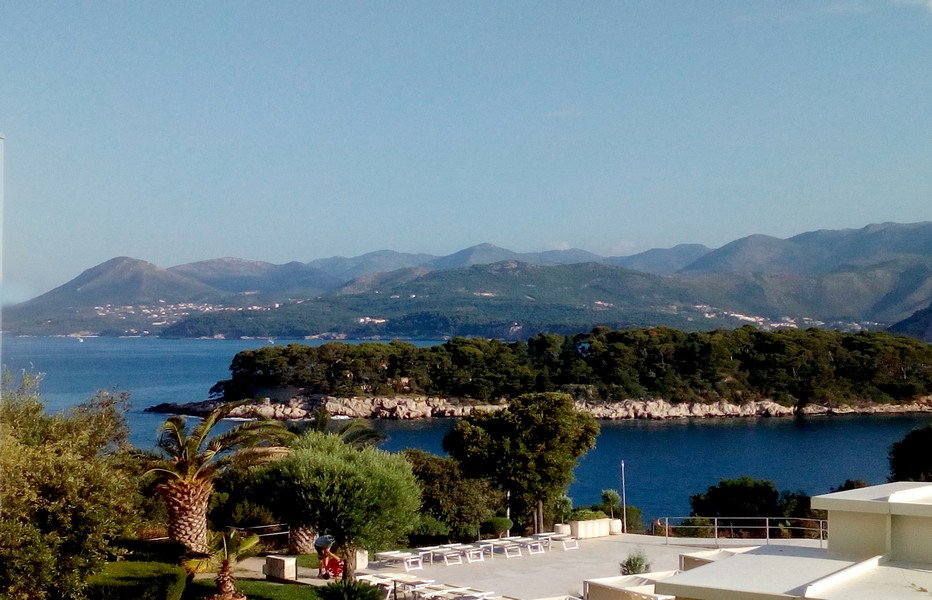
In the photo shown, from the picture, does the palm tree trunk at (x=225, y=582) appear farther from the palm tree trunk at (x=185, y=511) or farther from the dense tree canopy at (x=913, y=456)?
the dense tree canopy at (x=913, y=456)

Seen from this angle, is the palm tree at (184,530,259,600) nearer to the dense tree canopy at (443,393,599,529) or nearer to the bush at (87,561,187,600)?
the bush at (87,561,187,600)

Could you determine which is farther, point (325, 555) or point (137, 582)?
point (325, 555)

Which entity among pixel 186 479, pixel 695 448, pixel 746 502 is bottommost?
pixel 695 448

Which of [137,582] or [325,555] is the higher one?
[137,582]

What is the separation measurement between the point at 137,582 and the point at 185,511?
3488 millimetres

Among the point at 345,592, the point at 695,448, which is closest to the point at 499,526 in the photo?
the point at 345,592

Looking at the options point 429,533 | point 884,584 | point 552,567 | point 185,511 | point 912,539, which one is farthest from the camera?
point 429,533

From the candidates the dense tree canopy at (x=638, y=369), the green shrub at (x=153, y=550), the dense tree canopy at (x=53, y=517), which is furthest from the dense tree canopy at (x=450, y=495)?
the dense tree canopy at (x=638, y=369)

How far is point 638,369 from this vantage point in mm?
95875

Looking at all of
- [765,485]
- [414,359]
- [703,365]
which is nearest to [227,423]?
[414,359]

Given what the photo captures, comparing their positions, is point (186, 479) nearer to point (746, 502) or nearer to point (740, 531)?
point (740, 531)

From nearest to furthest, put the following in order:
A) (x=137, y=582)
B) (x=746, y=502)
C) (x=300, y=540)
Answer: (x=137, y=582)
(x=300, y=540)
(x=746, y=502)

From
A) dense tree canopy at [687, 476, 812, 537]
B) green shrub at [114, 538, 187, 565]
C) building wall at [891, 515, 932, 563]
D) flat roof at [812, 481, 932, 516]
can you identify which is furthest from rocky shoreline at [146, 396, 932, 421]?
building wall at [891, 515, 932, 563]

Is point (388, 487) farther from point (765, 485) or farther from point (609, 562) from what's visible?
point (765, 485)
